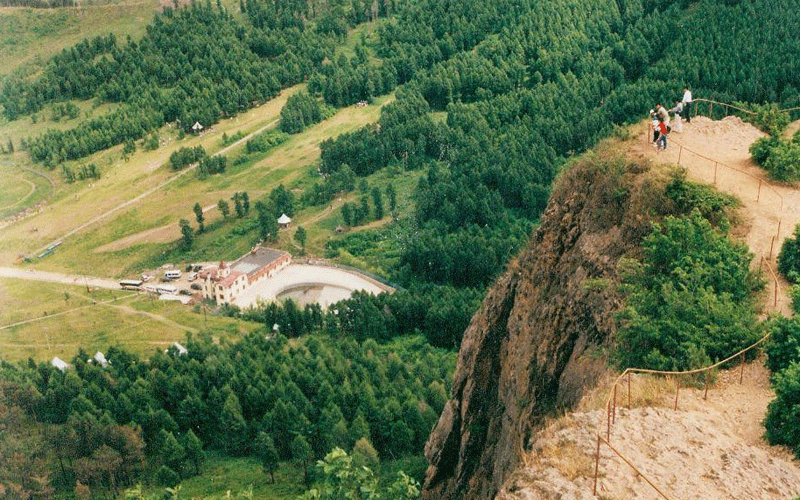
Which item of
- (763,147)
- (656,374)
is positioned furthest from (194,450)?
(656,374)

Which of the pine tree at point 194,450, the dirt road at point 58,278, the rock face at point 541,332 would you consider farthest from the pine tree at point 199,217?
the rock face at point 541,332

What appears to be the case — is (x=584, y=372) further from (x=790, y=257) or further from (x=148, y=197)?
(x=148, y=197)

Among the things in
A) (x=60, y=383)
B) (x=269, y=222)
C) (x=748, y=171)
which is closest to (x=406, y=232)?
(x=269, y=222)

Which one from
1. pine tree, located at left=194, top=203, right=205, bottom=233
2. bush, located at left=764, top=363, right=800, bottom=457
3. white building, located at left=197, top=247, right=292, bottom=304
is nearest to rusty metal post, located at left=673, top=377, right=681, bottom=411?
bush, located at left=764, top=363, right=800, bottom=457

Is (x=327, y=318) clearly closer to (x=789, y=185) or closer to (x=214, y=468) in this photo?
(x=214, y=468)

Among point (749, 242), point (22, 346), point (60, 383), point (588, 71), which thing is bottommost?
point (22, 346)

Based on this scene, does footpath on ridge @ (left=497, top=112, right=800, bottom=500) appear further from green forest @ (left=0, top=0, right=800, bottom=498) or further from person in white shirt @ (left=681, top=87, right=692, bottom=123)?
person in white shirt @ (left=681, top=87, right=692, bottom=123)

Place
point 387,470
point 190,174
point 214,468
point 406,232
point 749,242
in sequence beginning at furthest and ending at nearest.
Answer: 1. point 190,174
2. point 406,232
3. point 214,468
4. point 387,470
5. point 749,242

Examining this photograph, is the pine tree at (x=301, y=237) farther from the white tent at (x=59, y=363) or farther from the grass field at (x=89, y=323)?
the white tent at (x=59, y=363)
